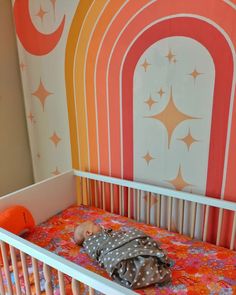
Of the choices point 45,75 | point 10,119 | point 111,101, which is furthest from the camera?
point 10,119

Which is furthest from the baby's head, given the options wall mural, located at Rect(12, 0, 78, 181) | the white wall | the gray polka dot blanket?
the white wall

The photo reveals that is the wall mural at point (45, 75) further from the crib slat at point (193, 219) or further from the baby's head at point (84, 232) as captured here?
the crib slat at point (193, 219)

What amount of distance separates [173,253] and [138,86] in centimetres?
86

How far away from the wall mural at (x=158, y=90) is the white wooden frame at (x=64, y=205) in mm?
65

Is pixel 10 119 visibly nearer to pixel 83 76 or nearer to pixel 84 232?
pixel 83 76

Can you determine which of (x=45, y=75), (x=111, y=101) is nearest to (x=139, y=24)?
(x=111, y=101)

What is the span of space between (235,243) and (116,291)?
817mm

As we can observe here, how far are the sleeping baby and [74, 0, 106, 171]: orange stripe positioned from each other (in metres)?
0.67

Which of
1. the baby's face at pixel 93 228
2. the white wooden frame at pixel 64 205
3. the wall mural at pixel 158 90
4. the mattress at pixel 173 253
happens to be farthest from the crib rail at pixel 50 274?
the wall mural at pixel 158 90

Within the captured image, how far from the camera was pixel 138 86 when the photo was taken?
1406 millimetres

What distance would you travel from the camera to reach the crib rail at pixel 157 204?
1.30 metres

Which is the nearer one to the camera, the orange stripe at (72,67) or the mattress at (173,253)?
the mattress at (173,253)

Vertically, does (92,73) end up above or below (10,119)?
above

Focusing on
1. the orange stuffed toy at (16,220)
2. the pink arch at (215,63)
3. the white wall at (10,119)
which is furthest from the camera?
the white wall at (10,119)
